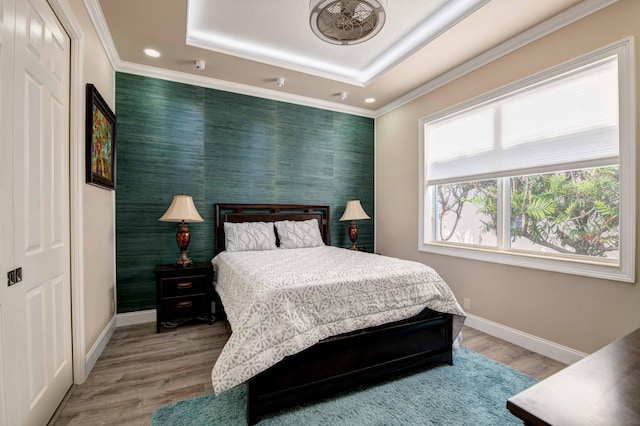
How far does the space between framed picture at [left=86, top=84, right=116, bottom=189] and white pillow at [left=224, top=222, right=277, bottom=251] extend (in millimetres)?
1255

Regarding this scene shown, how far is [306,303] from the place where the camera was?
1.84 metres

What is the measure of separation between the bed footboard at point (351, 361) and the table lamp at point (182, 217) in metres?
1.96

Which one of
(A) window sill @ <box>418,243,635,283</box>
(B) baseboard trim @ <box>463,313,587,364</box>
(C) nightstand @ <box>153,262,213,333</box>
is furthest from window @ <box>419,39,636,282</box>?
(C) nightstand @ <box>153,262,213,333</box>

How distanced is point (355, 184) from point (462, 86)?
194cm

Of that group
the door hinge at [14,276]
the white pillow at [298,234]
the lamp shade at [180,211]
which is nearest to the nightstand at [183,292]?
the lamp shade at [180,211]

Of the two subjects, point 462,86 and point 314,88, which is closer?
point 462,86

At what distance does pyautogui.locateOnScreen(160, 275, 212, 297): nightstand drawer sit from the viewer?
3018 millimetres

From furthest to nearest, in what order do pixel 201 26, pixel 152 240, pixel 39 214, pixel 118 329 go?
pixel 152 240, pixel 118 329, pixel 201 26, pixel 39 214

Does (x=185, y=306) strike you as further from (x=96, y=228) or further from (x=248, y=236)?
(x=96, y=228)

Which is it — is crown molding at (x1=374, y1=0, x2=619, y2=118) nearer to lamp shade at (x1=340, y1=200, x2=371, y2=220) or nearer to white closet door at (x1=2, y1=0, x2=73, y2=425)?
lamp shade at (x1=340, y1=200, x2=371, y2=220)

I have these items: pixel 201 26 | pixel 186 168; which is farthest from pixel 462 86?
pixel 186 168

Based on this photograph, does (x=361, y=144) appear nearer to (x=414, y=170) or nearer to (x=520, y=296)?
(x=414, y=170)

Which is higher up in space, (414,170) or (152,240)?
(414,170)

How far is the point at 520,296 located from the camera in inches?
107
